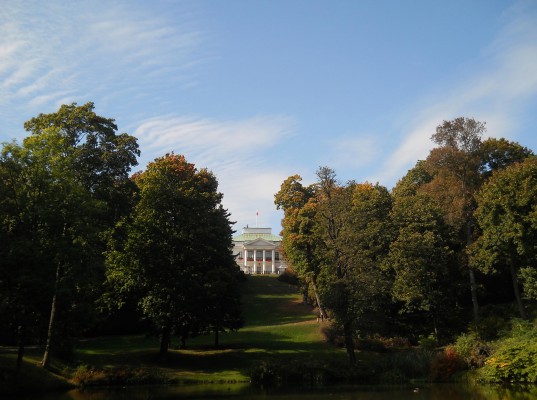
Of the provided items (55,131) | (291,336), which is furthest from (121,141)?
(291,336)

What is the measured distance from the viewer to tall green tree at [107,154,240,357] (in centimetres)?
3600

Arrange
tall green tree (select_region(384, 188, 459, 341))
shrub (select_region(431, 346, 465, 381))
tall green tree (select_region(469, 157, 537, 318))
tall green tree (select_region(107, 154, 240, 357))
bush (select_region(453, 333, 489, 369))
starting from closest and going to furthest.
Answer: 1. shrub (select_region(431, 346, 465, 381))
2. bush (select_region(453, 333, 489, 369))
3. tall green tree (select_region(107, 154, 240, 357))
4. tall green tree (select_region(469, 157, 537, 318))
5. tall green tree (select_region(384, 188, 459, 341))

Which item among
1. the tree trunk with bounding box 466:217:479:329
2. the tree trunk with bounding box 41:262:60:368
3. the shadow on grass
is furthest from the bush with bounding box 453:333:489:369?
the tree trunk with bounding box 41:262:60:368

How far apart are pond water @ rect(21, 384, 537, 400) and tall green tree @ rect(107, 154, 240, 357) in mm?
5854

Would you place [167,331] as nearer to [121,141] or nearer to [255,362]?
[255,362]

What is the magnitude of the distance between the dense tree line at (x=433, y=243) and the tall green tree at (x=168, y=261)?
823cm

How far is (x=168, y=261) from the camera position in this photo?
3716 centimetres

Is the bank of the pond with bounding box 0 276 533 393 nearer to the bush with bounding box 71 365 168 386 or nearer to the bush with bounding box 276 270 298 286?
the bush with bounding box 71 365 168 386

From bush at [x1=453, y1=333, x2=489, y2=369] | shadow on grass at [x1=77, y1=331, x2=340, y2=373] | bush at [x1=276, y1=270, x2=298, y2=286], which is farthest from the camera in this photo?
bush at [x1=276, y1=270, x2=298, y2=286]

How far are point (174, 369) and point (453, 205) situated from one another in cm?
2698

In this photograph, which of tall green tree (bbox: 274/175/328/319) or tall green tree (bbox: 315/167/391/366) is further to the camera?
tall green tree (bbox: 274/175/328/319)

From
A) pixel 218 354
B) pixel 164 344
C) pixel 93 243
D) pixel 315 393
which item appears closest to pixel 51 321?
pixel 93 243

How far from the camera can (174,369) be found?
3569cm

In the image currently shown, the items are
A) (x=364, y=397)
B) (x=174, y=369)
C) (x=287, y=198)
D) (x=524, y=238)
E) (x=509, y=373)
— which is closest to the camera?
(x=364, y=397)
